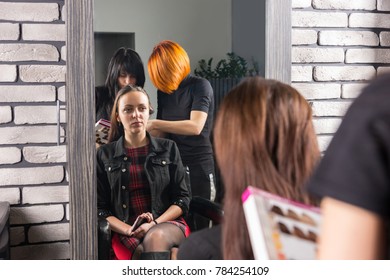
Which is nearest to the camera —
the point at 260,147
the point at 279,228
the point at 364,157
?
the point at 364,157

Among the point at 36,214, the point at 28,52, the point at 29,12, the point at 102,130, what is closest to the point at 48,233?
the point at 36,214

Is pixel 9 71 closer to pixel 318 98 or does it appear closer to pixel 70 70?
pixel 70 70

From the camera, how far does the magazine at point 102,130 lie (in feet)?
6.66

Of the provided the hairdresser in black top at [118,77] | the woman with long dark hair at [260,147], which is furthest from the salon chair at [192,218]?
the woman with long dark hair at [260,147]

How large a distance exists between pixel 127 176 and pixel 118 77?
13.9 inches

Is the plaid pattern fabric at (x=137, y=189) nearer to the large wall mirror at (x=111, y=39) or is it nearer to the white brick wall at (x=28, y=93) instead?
the large wall mirror at (x=111, y=39)

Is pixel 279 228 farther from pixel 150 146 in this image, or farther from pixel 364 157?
pixel 150 146

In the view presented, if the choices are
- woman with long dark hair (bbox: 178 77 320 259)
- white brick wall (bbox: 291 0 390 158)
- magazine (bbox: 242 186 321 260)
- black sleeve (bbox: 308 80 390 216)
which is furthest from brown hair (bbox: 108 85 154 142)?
black sleeve (bbox: 308 80 390 216)

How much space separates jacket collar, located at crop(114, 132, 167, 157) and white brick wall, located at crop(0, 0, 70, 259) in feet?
0.61

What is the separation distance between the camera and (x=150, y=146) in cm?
207

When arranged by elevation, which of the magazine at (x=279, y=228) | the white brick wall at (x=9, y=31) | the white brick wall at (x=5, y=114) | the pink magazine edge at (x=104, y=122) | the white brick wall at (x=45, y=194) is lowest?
the white brick wall at (x=45, y=194)

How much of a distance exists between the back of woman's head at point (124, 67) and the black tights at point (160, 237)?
20.2 inches

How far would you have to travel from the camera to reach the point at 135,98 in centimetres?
203
